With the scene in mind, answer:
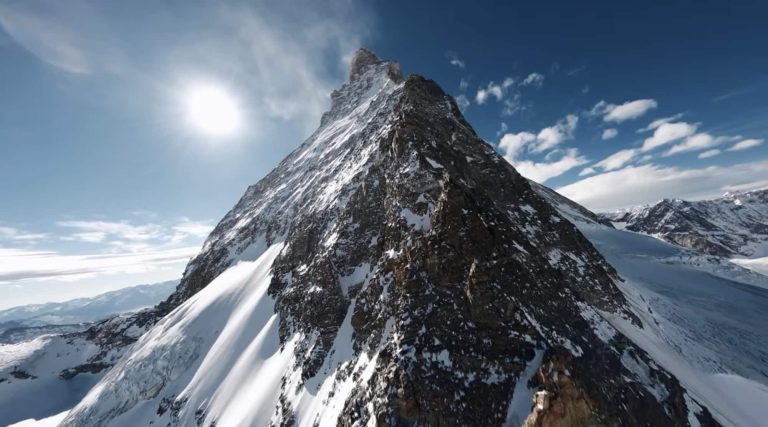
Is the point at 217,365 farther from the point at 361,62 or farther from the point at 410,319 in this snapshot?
the point at 361,62

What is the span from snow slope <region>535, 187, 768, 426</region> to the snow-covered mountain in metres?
0.24

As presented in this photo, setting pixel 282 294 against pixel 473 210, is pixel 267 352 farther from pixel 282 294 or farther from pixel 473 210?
pixel 473 210

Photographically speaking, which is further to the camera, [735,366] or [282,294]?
[282,294]

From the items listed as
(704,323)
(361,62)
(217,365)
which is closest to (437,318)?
(217,365)

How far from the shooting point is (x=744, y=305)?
42.7 m

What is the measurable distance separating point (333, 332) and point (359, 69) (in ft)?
370

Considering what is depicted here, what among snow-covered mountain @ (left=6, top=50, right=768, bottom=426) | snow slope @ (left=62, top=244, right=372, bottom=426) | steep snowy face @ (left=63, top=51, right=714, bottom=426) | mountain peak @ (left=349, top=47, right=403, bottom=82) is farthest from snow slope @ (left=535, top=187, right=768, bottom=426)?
mountain peak @ (left=349, top=47, right=403, bottom=82)

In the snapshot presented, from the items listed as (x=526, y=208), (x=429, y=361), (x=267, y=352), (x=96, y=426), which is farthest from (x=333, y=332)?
(x=96, y=426)

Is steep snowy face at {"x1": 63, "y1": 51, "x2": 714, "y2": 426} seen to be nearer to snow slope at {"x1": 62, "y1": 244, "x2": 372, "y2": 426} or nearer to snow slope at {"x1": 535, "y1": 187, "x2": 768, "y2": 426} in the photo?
snow slope at {"x1": 62, "y1": 244, "x2": 372, "y2": 426}

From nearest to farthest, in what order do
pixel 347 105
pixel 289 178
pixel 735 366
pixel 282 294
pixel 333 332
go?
pixel 735 366 → pixel 333 332 → pixel 282 294 → pixel 289 178 → pixel 347 105

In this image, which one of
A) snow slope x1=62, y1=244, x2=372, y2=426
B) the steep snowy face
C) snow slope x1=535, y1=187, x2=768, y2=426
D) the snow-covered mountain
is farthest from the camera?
snow slope x1=62, y1=244, x2=372, y2=426

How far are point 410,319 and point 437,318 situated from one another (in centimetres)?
157

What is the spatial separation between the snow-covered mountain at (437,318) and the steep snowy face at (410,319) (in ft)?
0.44

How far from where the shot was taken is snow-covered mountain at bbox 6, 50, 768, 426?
56.4 feet
